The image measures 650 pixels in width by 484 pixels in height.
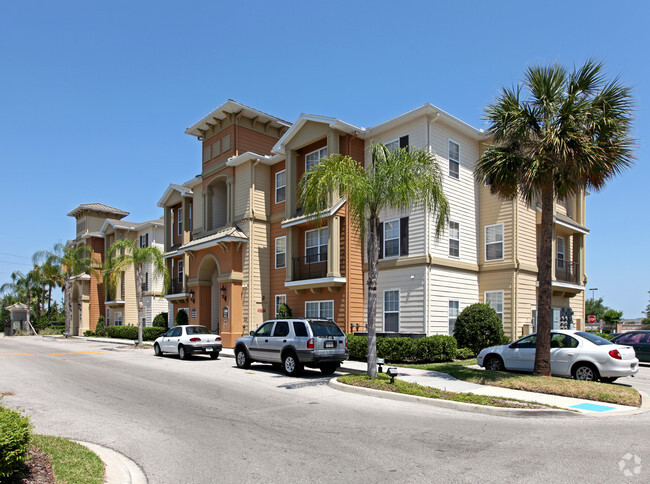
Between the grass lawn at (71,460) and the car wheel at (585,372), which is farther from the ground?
the grass lawn at (71,460)

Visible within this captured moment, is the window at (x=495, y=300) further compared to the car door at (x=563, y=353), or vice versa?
the window at (x=495, y=300)

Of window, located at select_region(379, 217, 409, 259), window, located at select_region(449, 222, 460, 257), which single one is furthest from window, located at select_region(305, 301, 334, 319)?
window, located at select_region(449, 222, 460, 257)

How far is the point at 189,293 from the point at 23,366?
1251 centimetres

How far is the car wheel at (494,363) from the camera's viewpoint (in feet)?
53.8

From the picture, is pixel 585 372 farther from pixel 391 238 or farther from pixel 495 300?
pixel 391 238

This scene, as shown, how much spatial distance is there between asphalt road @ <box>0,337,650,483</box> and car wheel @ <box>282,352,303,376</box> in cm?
174

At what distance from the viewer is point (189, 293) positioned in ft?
105

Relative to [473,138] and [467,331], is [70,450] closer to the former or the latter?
[467,331]

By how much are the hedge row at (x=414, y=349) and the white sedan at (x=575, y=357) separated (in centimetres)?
299

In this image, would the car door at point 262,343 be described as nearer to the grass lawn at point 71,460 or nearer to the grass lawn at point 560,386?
the grass lawn at point 560,386

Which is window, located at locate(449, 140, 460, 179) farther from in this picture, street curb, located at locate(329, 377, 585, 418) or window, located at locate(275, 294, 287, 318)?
street curb, located at locate(329, 377, 585, 418)

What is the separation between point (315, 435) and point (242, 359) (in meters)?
10.5

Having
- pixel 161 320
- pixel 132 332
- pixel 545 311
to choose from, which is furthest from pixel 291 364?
pixel 132 332

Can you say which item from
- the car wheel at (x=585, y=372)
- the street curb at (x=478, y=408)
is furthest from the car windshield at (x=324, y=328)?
the car wheel at (x=585, y=372)
